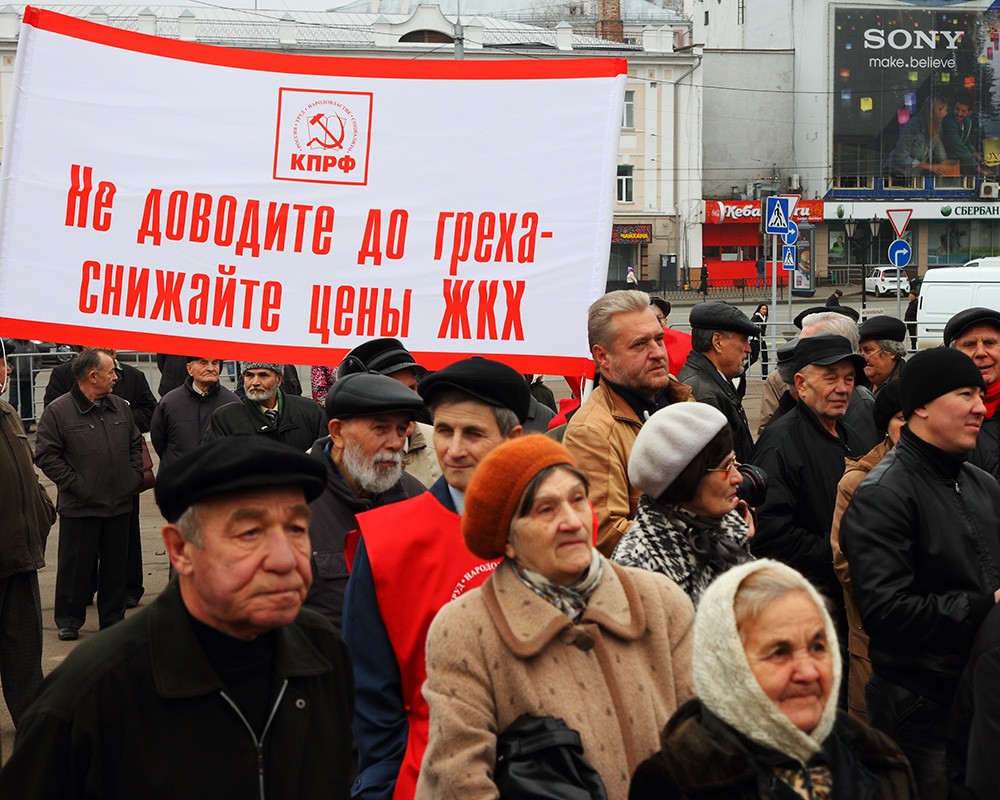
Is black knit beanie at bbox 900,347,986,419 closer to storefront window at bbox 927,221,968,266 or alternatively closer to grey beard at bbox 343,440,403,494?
grey beard at bbox 343,440,403,494

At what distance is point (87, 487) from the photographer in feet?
27.6

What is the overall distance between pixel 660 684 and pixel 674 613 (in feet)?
0.54

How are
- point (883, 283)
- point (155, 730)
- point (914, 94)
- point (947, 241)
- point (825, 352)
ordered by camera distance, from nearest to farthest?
point (155, 730) < point (825, 352) < point (883, 283) < point (914, 94) < point (947, 241)

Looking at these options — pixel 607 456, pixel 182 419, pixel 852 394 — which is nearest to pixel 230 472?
pixel 607 456

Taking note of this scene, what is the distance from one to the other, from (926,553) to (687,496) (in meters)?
0.94

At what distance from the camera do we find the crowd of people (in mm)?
2355

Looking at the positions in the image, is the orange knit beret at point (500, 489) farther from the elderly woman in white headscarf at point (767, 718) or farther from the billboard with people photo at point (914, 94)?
the billboard with people photo at point (914, 94)

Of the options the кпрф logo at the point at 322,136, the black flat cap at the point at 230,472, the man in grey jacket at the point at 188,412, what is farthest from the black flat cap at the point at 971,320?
the man in grey jacket at the point at 188,412

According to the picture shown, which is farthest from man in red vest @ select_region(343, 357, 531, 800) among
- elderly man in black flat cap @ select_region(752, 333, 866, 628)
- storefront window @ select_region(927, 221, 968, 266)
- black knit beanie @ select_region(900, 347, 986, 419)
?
storefront window @ select_region(927, 221, 968, 266)

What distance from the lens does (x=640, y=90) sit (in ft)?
200

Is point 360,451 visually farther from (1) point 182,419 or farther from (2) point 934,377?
(1) point 182,419

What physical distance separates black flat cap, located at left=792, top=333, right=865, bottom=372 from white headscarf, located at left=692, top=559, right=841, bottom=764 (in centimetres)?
300

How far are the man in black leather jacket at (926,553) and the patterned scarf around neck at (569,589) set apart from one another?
4.66 feet

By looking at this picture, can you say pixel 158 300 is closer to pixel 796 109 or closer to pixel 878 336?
pixel 878 336
